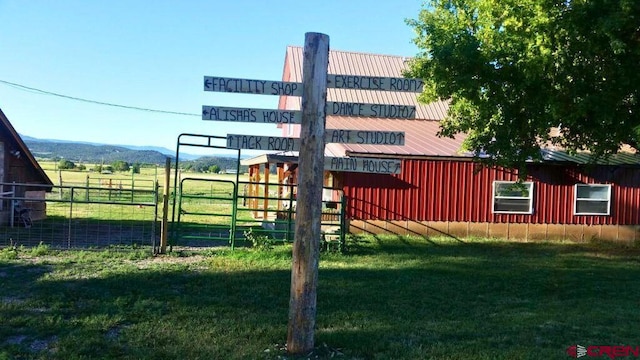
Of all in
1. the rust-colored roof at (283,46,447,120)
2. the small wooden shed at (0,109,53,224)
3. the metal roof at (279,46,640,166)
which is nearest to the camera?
the small wooden shed at (0,109,53,224)

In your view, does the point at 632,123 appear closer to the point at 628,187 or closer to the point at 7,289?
the point at 628,187

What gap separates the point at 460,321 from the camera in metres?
6.58

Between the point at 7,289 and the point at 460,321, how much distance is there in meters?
6.32

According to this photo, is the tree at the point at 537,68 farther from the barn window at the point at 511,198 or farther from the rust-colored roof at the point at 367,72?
the rust-colored roof at the point at 367,72

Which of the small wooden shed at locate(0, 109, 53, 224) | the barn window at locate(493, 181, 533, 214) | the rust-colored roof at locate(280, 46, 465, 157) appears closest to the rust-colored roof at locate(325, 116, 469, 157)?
the rust-colored roof at locate(280, 46, 465, 157)

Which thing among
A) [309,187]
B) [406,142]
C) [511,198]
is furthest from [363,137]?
[511,198]

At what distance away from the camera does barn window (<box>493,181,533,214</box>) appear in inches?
680

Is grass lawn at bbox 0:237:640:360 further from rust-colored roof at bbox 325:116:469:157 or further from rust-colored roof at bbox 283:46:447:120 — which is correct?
rust-colored roof at bbox 283:46:447:120

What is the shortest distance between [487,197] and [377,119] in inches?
239

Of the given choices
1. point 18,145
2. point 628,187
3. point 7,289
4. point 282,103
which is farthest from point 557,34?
point 282,103

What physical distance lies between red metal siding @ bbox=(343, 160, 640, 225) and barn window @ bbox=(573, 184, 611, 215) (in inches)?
6.6

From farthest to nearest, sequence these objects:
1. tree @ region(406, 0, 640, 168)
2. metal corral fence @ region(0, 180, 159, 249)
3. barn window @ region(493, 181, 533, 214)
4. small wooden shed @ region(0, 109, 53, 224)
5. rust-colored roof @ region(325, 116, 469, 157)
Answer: barn window @ region(493, 181, 533, 214)
rust-colored roof @ region(325, 116, 469, 157)
small wooden shed @ region(0, 109, 53, 224)
metal corral fence @ region(0, 180, 159, 249)
tree @ region(406, 0, 640, 168)

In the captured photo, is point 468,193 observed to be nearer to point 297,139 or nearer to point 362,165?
point 362,165

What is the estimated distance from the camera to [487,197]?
17.2 m
